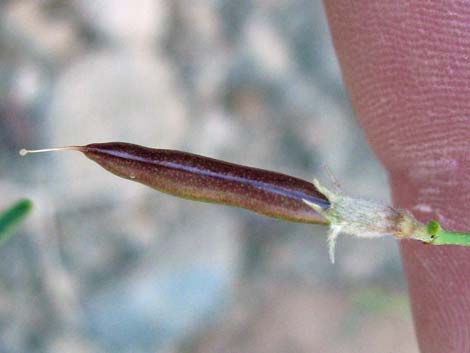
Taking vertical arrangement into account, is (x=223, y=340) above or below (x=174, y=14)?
below

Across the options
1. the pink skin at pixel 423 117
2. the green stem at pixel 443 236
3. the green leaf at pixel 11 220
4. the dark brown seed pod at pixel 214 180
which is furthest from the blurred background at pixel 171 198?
the green stem at pixel 443 236

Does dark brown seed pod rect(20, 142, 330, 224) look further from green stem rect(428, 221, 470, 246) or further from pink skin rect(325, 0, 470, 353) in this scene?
pink skin rect(325, 0, 470, 353)

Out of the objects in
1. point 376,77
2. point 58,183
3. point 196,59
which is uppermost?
point 196,59

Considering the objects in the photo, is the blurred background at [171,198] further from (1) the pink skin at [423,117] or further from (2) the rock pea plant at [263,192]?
(2) the rock pea plant at [263,192]

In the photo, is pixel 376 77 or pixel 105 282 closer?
pixel 376 77

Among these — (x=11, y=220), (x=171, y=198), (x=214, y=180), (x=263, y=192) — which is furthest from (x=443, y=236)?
(x=171, y=198)

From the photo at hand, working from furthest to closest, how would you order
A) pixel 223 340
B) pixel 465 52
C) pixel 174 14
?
pixel 223 340, pixel 174 14, pixel 465 52

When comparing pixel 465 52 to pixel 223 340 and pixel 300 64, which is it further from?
pixel 223 340

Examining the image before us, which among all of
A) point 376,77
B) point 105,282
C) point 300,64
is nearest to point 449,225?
point 376,77

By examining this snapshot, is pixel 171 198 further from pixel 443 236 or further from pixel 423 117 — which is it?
pixel 443 236
